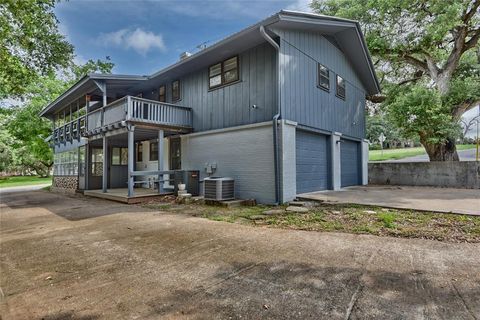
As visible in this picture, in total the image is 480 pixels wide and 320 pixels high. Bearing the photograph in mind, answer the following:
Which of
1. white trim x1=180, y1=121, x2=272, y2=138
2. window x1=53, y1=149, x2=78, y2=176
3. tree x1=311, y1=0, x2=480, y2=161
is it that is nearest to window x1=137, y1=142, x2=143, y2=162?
window x1=53, y1=149, x2=78, y2=176

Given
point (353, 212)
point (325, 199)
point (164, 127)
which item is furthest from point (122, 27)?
point (353, 212)

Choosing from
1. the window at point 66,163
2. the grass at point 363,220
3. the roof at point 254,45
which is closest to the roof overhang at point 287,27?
the roof at point 254,45

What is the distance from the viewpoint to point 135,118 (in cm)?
949

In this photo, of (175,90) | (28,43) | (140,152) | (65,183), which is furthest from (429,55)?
(65,183)

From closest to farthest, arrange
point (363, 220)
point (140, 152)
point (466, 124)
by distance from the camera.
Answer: point (363, 220), point (140, 152), point (466, 124)

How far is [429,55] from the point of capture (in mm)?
14000

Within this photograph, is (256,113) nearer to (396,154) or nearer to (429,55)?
(429,55)

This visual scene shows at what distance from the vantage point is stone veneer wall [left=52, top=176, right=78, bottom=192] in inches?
575

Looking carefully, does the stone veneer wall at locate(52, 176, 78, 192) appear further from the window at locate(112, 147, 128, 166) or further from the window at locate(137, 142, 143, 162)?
the window at locate(137, 142, 143, 162)

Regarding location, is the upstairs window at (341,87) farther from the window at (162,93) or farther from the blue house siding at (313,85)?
the window at (162,93)

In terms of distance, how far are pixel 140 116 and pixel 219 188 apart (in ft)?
14.0

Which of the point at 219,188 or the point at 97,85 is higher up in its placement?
the point at 97,85

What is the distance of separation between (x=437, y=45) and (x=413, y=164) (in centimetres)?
685

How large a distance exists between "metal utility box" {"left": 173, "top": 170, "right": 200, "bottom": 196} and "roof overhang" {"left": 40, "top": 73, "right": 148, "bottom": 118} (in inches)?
192
